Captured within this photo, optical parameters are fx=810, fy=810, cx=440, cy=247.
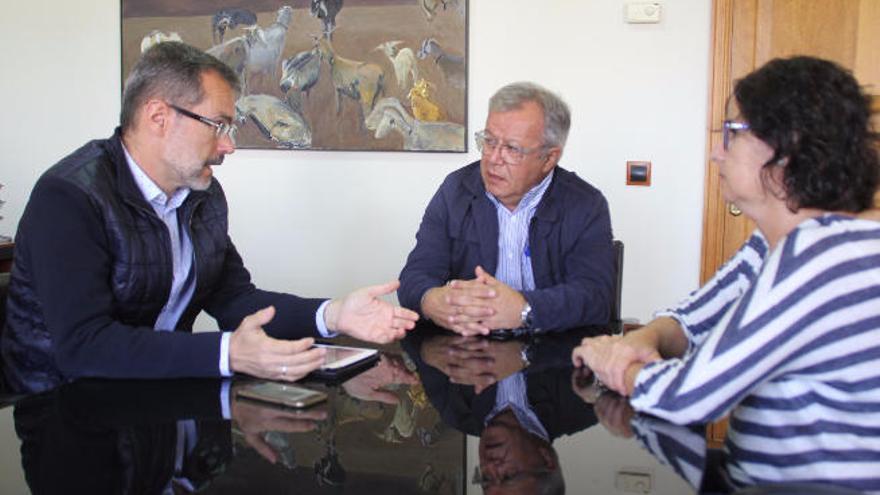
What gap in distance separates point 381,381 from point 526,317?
22.9 inches

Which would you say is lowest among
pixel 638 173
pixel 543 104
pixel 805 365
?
pixel 805 365

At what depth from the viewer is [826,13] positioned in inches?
119

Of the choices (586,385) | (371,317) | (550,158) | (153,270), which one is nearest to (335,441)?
(586,385)

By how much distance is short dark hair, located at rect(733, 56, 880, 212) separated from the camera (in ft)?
3.98

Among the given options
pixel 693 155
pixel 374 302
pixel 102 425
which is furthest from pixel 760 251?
pixel 693 155

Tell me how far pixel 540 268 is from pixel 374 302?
71cm

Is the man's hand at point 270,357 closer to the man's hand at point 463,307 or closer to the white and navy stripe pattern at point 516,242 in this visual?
the man's hand at point 463,307

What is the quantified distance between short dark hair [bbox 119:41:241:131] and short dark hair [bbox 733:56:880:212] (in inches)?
46.7

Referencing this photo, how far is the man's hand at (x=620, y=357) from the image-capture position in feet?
4.66

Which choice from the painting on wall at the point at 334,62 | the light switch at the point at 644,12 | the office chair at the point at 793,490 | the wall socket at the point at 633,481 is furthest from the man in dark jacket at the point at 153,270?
the light switch at the point at 644,12

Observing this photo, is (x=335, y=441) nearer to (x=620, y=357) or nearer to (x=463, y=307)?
(x=620, y=357)

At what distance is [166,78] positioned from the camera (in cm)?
179

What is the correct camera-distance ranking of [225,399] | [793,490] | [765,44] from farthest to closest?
[765,44], [225,399], [793,490]

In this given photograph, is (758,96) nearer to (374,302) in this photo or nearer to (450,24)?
(374,302)
